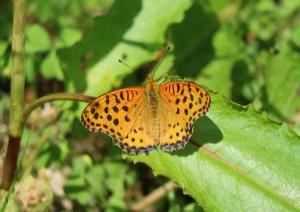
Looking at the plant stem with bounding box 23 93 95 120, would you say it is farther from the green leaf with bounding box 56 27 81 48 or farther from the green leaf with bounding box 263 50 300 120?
the green leaf with bounding box 263 50 300 120

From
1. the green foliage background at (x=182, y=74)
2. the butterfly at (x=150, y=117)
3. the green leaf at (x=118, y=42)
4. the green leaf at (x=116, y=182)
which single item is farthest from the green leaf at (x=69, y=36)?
the butterfly at (x=150, y=117)

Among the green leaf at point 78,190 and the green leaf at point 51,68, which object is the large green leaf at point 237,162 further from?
the green leaf at point 51,68

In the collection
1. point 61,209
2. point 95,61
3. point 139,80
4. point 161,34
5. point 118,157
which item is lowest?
point 61,209

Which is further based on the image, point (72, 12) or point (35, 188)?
point (72, 12)

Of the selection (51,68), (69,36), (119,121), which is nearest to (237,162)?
(119,121)

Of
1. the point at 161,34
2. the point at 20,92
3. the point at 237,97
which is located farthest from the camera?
the point at 237,97

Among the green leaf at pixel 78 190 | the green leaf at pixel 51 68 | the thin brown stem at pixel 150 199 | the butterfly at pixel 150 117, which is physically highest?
the butterfly at pixel 150 117

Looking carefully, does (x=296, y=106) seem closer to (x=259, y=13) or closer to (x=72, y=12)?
(x=259, y=13)

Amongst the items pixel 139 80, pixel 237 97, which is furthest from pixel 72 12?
pixel 237 97
